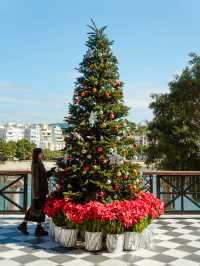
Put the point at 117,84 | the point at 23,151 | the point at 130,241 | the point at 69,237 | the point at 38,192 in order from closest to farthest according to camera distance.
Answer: the point at 130,241 < the point at 69,237 < the point at 117,84 < the point at 38,192 < the point at 23,151

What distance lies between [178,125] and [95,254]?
1345 cm

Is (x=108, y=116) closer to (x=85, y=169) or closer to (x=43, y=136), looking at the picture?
(x=85, y=169)

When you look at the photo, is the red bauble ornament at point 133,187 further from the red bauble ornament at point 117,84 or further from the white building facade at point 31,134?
the white building facade at point 31,134

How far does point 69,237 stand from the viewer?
20.1 ft

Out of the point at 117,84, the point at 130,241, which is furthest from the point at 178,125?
the point at 130,241

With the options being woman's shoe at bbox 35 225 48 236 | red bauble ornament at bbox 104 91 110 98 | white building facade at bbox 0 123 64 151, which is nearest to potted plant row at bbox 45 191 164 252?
woman's shoe at bbox 35 225 48 236

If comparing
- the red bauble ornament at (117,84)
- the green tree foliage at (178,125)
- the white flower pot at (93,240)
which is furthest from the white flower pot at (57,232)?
the green tree foliage at (178,125)

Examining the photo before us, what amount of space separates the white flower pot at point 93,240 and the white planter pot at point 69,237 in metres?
0.25

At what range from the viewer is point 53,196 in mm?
6855

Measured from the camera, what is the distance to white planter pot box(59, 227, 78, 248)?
6.12 meters

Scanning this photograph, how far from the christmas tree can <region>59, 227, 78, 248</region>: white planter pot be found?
1.76ft

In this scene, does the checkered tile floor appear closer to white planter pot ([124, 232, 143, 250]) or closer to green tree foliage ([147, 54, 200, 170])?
white planter pot ([124, 232, 143, 250])

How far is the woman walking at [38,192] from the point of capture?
703cm

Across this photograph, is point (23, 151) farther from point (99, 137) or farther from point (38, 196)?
point (99, 137)
